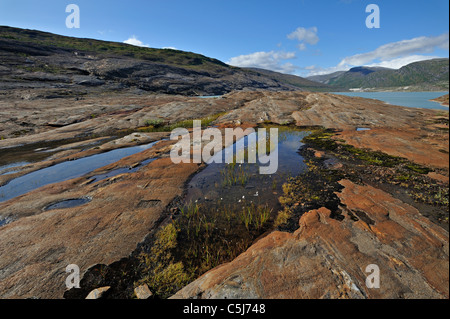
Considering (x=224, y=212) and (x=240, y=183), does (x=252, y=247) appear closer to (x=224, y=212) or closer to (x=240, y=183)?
(x=224, y=212)

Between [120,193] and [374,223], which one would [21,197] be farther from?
[374,223]

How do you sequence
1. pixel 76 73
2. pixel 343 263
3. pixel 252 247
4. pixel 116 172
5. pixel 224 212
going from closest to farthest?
pixel 343 263
pixel 252 247
pixel 224 212
pixel 116 172
pixel 76 73

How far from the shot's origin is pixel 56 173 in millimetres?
14633

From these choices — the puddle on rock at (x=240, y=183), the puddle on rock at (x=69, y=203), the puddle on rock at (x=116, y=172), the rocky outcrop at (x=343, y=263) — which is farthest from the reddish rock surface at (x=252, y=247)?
the puddle on rock at (x=240, y=183)

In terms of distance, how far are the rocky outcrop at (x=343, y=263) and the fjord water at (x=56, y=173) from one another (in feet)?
45.9

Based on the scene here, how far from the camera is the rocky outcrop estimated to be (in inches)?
194

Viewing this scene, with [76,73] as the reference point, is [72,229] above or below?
below

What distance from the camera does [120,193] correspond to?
35.7 ft

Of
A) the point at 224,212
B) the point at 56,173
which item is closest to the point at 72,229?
the point at 224,212

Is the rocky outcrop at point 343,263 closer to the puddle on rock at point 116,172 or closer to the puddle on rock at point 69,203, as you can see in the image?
the puddle on rock at point 69,203

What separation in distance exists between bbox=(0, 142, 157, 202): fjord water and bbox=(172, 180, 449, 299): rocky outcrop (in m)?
14.0

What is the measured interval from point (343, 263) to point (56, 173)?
19.5 m

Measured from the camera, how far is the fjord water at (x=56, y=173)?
12086mm
